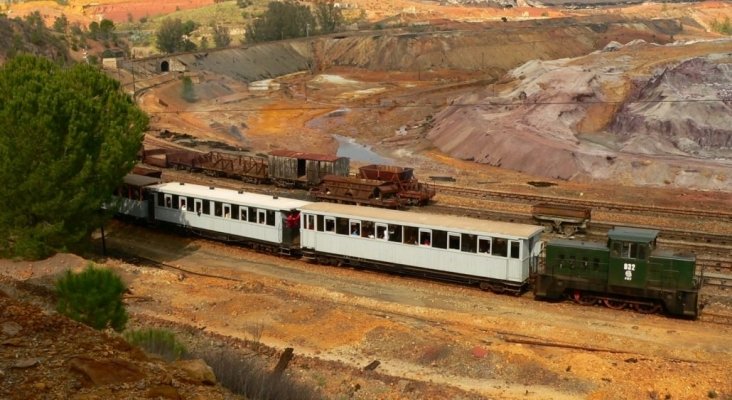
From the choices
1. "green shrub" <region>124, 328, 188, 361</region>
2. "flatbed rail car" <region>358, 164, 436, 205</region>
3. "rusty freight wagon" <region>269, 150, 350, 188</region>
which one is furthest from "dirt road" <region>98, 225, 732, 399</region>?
"rusty freight wagon" <region>269, 150, 350, 188</region>

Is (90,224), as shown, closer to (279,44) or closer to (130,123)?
(130,123)

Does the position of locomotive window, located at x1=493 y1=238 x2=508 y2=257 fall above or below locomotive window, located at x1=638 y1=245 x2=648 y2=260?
below

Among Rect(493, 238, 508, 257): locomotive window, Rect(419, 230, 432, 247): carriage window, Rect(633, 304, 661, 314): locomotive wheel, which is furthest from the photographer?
Rect(419, 230, 432, 247): carriage window

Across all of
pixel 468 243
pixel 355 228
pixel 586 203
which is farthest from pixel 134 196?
pixel 586 203

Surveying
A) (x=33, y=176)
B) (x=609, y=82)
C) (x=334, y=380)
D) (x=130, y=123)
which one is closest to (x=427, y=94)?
(x=609, y=82)

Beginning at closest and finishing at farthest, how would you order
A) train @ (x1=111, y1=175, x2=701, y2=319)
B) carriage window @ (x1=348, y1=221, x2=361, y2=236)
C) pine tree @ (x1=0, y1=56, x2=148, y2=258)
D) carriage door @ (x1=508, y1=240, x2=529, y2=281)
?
1. train @ (x1=111, y1=175, x2=701, y2=319)
2. carriage door @ (x1=508, y1=240, x2=529, y2=281)
3. pine tree @ (x1=0, y1=56, x2=148, y2=258)
4. carriage window @ (x1=348, y1=221, x2=361, y2=236)

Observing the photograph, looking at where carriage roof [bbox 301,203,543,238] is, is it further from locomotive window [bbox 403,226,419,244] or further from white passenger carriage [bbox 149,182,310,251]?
white passenger carriage [bbox 149,182,310,251]
